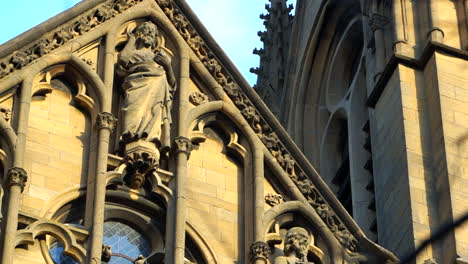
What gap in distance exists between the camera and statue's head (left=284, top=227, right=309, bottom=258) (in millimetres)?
21984

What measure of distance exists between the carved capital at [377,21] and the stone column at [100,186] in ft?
22.5

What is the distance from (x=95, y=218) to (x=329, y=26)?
1270 cm

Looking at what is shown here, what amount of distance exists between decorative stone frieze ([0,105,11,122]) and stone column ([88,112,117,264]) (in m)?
1.05

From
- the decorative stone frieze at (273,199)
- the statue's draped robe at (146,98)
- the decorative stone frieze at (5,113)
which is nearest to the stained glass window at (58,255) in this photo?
the decorative stone frieze at (5,113)

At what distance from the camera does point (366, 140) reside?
29.0 metres

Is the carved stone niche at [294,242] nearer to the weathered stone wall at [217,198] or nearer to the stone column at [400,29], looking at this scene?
the weathered stone wall at [217,198]

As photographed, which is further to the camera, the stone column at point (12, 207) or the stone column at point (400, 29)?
the stone column at point (400, 29)

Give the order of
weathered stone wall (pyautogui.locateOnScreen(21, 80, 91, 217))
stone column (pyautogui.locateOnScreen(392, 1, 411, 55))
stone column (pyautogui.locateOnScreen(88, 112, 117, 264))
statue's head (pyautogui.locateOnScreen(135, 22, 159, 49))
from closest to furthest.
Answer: stone column (pyautogui.locateOnScreen(88, 112, 117, 264)) < weathered stone wall (pyautogui.locateOnScreen(21, 80, 91, 217)) < statue's head (pyautogui.locateOnScreen(135, 22, 159, 49)) < stone column (pyautogui.locateOnScreen(392, 1, 411, 55))

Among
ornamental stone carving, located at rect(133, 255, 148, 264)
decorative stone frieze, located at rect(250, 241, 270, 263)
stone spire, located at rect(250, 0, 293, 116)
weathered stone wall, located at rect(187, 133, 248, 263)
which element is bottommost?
ornamental stone carving, located at rect(133, 255, 148, 264)

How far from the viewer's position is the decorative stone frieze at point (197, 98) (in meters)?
23.3

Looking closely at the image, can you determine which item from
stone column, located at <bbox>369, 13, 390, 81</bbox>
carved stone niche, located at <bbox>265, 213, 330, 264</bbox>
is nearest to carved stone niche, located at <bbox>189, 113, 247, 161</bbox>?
carved stone niche, located at <bbox>265, 213, 330, 264</bbox>

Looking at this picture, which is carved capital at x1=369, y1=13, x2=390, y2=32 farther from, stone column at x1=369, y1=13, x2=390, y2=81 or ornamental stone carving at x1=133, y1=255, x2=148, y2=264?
ornamental stone carving at x1=133, y1=255, x2=148, y2=264

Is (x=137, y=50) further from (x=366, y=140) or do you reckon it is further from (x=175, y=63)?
(x=366, y=140)

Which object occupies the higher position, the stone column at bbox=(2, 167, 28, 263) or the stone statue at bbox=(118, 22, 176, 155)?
the stone statue at bbox=(118, 22, 176, 155)
